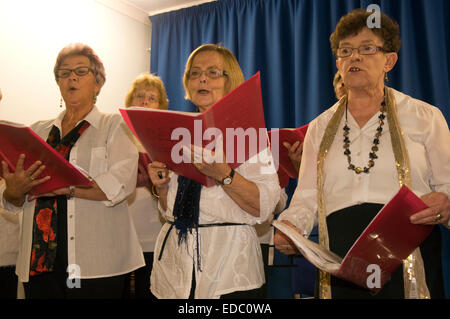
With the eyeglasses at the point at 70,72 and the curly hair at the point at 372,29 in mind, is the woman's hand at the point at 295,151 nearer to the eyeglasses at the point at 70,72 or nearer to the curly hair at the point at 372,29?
the curly hair at the point at 372,29

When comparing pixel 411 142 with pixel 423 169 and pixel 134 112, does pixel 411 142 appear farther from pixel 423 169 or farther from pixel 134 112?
pixel 134 112

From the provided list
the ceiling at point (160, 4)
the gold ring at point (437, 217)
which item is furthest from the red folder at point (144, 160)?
the ceiling at point (160, 4)

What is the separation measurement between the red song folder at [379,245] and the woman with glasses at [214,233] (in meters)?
0.28

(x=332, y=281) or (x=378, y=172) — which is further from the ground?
(x=378, y=172)

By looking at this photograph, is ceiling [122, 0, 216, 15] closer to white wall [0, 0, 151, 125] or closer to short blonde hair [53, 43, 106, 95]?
white wall [0, 0, 151, 125]

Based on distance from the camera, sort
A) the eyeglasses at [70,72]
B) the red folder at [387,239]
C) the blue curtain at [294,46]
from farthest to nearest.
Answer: the blue curtain at [294,46] < the eyeglasses at [70,72] < the red folder at [387,239]

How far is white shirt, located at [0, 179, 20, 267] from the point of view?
2.00 m

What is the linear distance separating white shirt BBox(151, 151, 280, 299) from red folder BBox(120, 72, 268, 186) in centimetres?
11

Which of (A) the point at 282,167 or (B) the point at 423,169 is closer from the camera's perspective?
(B) the point at 423,169

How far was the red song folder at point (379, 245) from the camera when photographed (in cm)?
94

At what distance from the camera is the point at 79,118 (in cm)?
177

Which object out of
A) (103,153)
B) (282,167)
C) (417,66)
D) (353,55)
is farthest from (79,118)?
(417,66)

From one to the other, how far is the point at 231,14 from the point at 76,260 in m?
3.03

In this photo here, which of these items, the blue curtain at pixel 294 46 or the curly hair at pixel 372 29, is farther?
the blue curtain at pixel 294 46
